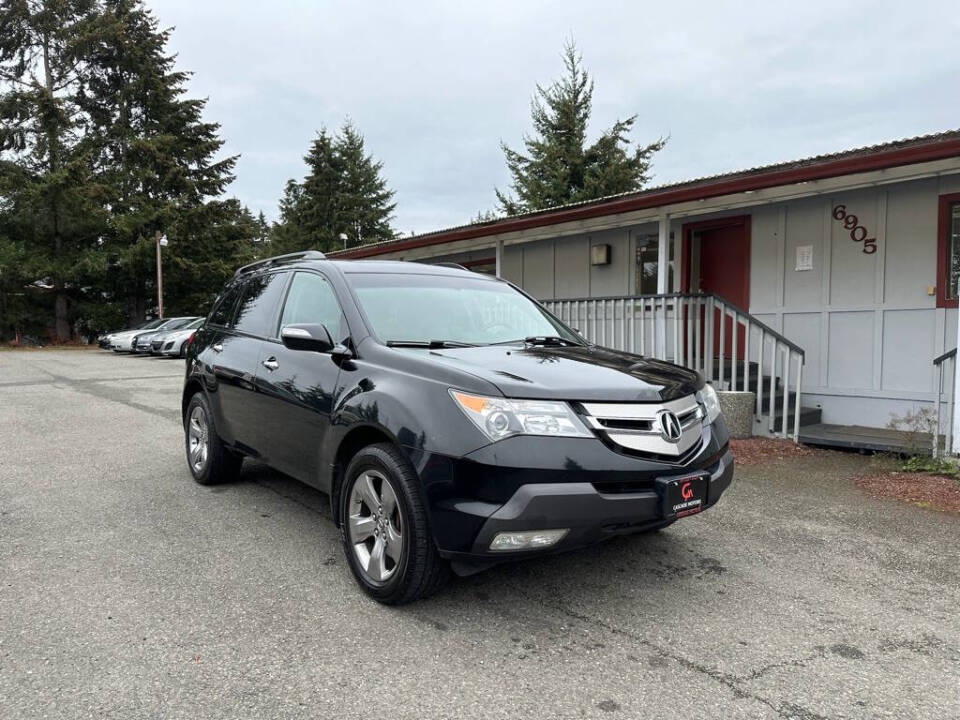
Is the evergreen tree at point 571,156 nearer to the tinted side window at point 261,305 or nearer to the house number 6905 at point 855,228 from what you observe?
the house number 6905 at point 855,228

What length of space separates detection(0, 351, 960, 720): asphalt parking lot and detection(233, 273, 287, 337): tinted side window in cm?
126

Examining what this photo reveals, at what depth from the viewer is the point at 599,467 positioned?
2.77 meters

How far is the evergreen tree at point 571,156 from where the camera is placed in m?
23.9

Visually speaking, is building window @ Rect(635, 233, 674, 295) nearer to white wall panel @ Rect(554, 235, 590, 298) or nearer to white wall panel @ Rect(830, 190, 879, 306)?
white wall panel @ Rect(554, 235, 590, 298)

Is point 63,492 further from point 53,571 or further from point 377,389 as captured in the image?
point 377,389

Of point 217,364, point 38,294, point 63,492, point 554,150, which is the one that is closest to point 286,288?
point 217,364

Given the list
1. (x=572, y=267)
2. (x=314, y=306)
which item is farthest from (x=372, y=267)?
(x=572, y=267)

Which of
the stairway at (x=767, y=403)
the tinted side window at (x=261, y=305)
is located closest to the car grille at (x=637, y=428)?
the tinted side window at (x=261, y=305)

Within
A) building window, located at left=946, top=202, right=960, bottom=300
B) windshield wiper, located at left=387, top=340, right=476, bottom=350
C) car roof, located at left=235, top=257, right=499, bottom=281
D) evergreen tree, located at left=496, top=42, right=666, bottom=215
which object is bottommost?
windshield wiper, located at left=387, top=340, right=476, bottom=350

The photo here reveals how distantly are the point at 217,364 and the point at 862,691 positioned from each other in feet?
14.2

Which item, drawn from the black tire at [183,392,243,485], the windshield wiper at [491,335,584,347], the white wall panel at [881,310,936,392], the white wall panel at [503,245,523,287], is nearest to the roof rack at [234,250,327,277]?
the black tire at [183,392,243,485]

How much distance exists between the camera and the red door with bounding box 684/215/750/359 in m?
8.88

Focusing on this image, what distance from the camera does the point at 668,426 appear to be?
3008 mm

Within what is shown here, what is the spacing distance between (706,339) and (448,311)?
14.9 ft
